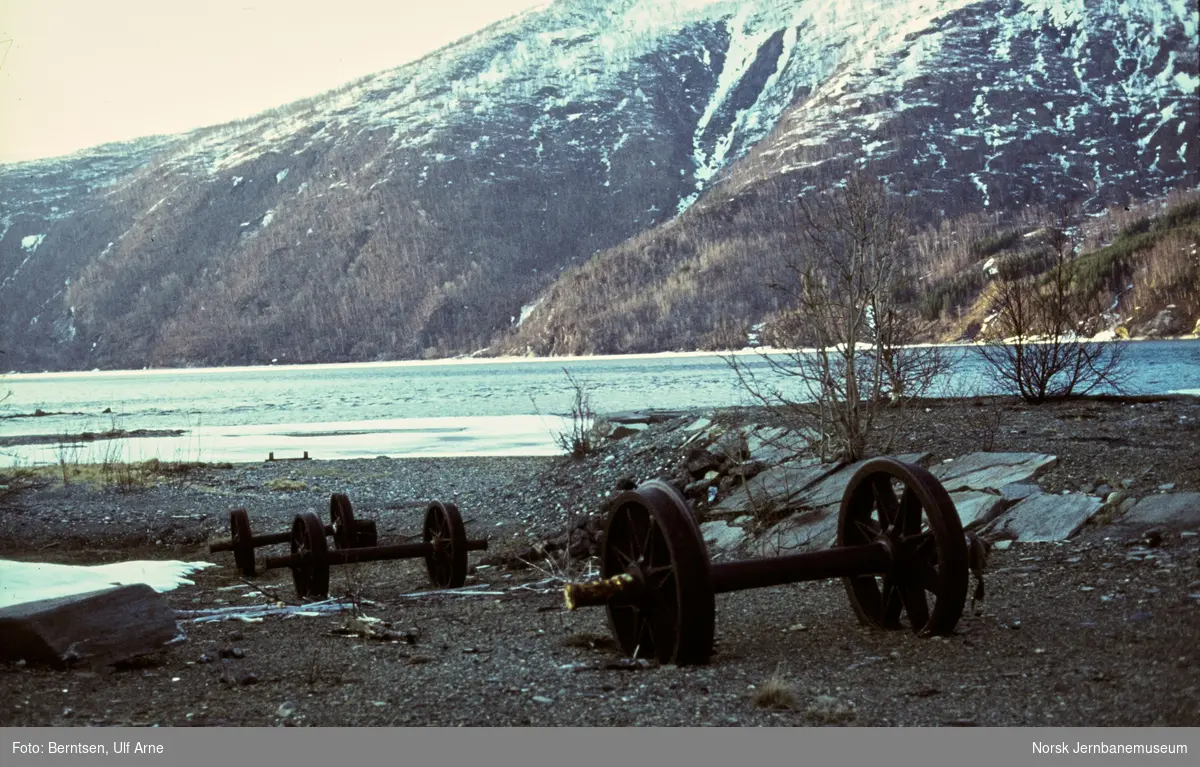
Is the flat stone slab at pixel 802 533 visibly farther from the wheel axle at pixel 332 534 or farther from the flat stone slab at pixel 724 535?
the wheel axle at pixel 332 534

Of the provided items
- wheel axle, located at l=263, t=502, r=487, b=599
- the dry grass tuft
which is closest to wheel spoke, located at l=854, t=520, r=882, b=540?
the dry grass tuft

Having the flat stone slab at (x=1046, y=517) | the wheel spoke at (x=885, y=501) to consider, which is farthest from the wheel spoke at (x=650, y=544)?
the flat stone slab at (x=1046, y=517)

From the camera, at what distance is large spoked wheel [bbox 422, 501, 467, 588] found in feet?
32.2

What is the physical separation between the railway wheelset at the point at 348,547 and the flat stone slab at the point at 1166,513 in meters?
5.48

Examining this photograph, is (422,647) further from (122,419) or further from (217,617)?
(122,419)

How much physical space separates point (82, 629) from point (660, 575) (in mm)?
3277

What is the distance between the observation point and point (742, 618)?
725 centimetres

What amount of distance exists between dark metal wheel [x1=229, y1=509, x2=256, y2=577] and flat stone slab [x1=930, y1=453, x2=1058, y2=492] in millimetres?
7018

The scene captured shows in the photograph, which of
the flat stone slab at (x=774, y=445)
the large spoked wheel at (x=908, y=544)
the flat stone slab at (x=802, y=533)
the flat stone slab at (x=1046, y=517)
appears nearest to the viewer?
the large spoked wheel at (x=908, y=544)

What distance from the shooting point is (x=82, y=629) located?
6117 millimetres

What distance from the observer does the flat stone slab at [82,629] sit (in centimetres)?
599

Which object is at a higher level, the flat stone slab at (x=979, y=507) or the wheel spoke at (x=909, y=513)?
the wheel spoke at (x=909, y=513)

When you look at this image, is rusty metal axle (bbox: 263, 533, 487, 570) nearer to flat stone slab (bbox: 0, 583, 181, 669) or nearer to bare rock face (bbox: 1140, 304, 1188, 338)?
flat stone slab (bbox: 0, 583, 181, 669)

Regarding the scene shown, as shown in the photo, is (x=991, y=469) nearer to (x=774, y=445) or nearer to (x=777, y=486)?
(x=777, y=486)
